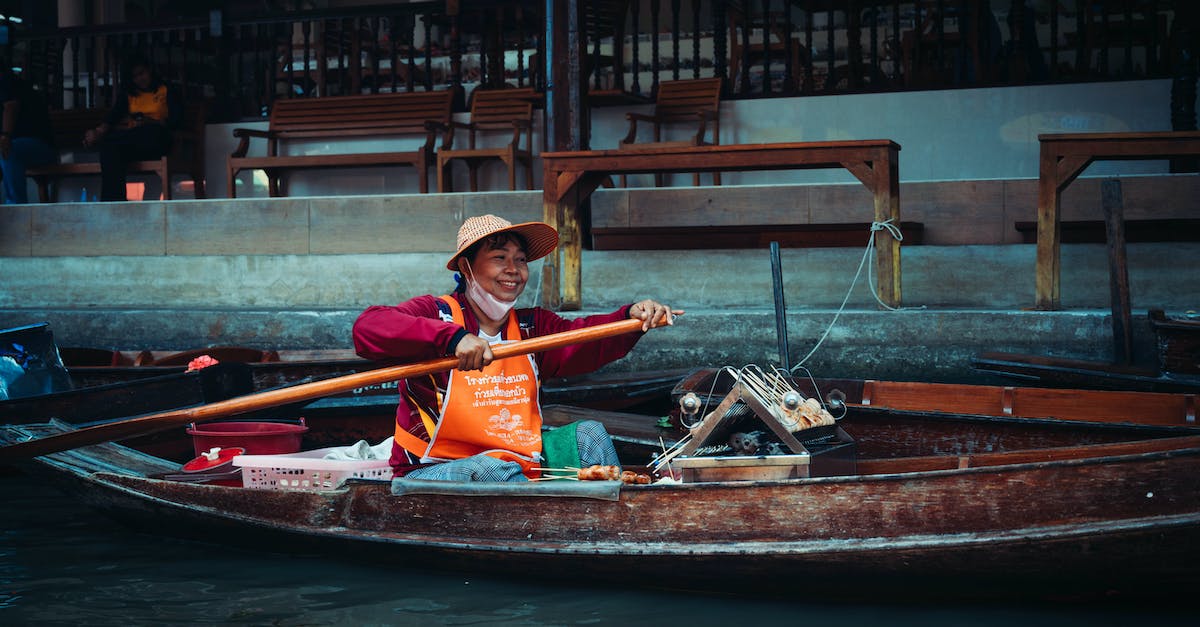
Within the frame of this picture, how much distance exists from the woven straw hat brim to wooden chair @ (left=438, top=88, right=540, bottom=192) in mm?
5192

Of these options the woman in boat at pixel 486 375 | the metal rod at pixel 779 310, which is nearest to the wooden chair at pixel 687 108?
the metal rod at pixel 779 310

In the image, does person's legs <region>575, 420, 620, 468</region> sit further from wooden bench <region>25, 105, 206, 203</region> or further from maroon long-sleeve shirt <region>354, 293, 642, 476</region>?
wooden bench <region>25, 105, 206, 203</region>

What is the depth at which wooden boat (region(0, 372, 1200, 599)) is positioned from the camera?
3502 millimetres

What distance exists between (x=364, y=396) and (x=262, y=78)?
701 cm

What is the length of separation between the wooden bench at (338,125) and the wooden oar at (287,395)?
18.6 ft

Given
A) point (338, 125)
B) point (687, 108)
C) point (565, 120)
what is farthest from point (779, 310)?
point (338, 125)

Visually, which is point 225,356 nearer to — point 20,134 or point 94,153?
point 20,134

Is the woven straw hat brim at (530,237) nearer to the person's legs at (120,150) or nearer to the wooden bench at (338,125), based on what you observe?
the wooden bench at (338,125)

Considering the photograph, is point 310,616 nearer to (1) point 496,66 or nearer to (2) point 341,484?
(2) point 341,484

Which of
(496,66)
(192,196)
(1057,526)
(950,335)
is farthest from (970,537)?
(192,196)

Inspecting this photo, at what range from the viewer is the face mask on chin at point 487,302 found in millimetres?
Result: 4176

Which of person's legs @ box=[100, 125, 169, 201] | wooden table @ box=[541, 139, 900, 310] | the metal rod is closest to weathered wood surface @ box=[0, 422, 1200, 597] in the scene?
the metal rod

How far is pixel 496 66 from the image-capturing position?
10773mm

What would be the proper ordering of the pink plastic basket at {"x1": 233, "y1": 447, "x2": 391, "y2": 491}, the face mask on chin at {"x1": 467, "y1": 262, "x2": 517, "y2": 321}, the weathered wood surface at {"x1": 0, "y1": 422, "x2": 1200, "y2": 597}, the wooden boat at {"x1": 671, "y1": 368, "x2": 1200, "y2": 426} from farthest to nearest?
1. the wooden boat at {"x1": 671, "y1": 368, "x2": 1200, "y2": 426}
2. the pink plastic basket at {"x1": 233, "y1": 447, "x2": 391, "y2": 491}
3. the face mask on chin at {"x1": 467, "y1": 262, "x2": 517, "y2": 321}
4. the weathered wood surface at {"x1": 0, "y1": 422, "x2": 1200, "y2": 597}
